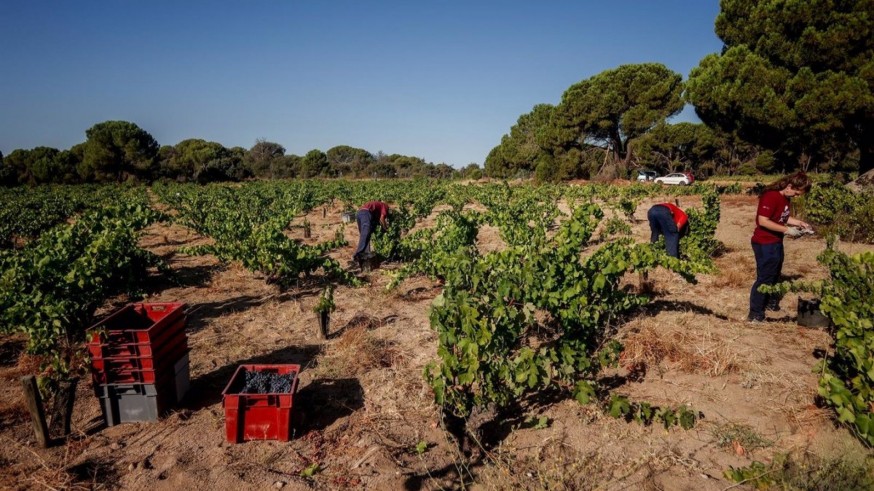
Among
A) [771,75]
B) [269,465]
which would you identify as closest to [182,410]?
[269,465]

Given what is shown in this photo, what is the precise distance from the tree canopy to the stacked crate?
1885cm

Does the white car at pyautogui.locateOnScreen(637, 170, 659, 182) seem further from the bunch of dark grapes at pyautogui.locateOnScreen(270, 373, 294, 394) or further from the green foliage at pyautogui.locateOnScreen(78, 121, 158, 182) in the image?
the green foliage at pyautogui.locateOnScreen(78, 121, 158, 182)

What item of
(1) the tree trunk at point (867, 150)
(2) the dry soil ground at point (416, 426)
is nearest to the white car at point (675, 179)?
(1) the tree trunk at point (867, 150)

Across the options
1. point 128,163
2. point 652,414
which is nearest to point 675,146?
point 652,414

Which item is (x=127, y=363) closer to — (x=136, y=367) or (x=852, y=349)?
(x=136, y=367)

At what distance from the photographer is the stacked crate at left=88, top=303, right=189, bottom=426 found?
331 cm

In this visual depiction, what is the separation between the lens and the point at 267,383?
3.55 m

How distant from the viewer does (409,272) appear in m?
6.52

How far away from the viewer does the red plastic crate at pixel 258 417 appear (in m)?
3.21

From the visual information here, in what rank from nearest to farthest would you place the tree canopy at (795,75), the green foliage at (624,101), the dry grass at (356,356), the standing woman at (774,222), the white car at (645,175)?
the dry grass at (356,356) < the standing woman at (774,222) < the tree canopy at (795,75) < the green foliage at (624,101) < the white car at (645,175)

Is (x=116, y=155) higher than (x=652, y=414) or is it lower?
higher

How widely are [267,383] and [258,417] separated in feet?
1.06

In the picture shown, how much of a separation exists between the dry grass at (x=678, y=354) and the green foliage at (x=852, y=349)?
0.87 meters

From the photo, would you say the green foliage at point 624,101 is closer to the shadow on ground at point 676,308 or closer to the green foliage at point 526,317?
the shadow on ground at point 676,308
